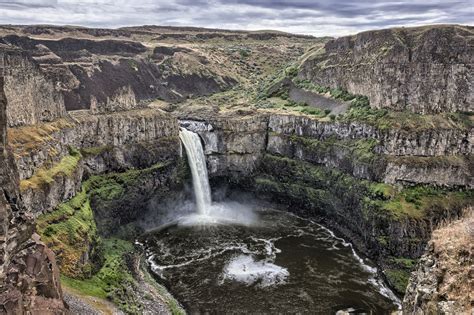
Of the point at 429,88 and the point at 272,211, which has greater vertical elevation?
the point at 429,88

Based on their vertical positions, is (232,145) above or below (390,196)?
above

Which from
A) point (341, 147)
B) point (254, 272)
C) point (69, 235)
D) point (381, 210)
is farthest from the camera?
point (341, 147)

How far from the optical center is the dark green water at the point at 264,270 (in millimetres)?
48375

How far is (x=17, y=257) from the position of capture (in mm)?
26438

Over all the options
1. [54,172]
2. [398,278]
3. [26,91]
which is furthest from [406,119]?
[26,91]

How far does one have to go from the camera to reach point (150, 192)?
2781 inches

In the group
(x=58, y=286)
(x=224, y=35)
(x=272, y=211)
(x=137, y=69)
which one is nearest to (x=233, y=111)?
(x=272, y=211)

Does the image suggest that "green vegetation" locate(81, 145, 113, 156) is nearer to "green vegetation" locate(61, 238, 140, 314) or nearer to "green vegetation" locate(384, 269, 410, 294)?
"green vegetation" locate(61, 238, 140, 314)

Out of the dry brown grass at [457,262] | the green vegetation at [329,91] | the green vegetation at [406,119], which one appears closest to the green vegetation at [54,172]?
the dry brown grass at [457,262]

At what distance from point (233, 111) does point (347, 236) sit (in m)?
39.4

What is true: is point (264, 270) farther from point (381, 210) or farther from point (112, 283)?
point (112, 283)

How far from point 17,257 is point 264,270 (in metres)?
33.5

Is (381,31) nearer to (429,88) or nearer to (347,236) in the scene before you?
(429,88)

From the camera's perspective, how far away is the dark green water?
159ft
